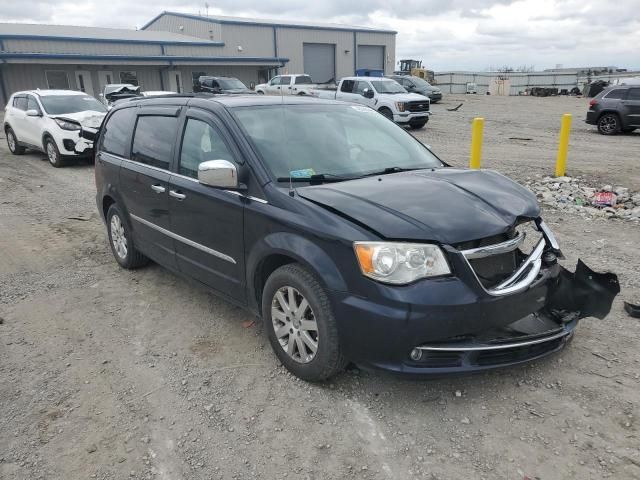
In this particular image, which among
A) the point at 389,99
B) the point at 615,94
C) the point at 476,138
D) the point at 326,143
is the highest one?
the point at 326,143

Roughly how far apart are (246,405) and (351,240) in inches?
49.4

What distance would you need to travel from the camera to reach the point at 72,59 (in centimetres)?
A: 3294

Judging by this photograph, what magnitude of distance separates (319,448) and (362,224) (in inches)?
49.5

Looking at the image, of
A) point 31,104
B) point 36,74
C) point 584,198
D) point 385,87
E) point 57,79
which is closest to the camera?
point 584,198

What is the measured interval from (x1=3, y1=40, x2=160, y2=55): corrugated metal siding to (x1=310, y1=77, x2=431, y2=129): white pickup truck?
22.3 m

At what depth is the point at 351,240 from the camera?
9.57 ft

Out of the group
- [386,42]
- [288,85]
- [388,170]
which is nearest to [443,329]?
[388,170]

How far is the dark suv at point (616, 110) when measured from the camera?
16.3 meters

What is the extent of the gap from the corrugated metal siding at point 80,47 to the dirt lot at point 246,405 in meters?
33.0

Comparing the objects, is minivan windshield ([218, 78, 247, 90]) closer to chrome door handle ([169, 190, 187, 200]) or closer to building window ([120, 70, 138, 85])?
building window ([120, 70, 138, 85])

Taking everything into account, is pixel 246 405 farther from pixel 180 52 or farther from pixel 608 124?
pixel 180 52

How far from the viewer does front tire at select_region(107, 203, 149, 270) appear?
536 cm

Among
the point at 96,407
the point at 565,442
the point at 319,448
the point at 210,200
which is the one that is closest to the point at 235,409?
the point at 319,448

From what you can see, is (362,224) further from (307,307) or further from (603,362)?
(603,362)
